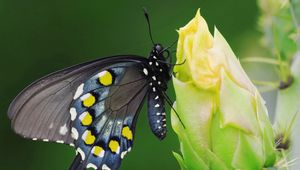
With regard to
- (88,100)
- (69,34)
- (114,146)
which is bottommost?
(114,146)

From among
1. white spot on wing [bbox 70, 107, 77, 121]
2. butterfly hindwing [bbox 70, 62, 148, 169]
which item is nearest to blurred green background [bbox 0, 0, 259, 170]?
butterfly hindwing [bbox 70, 62, 148, 169]

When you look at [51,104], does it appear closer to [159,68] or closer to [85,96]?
[85,96]

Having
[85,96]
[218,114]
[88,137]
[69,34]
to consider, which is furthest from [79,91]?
[69,34]

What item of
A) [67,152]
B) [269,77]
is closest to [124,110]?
[269,77]

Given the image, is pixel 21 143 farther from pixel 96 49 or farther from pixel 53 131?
pixel 53 131

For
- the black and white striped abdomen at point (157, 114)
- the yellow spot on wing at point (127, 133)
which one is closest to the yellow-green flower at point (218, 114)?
the black and white striped abdomen at point (157, 114)

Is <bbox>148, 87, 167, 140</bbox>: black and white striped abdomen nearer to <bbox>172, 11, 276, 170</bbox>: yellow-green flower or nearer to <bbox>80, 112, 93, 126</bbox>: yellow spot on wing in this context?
<bbox>80, 112, 93, 126</bbox>: yellow spot on wing
